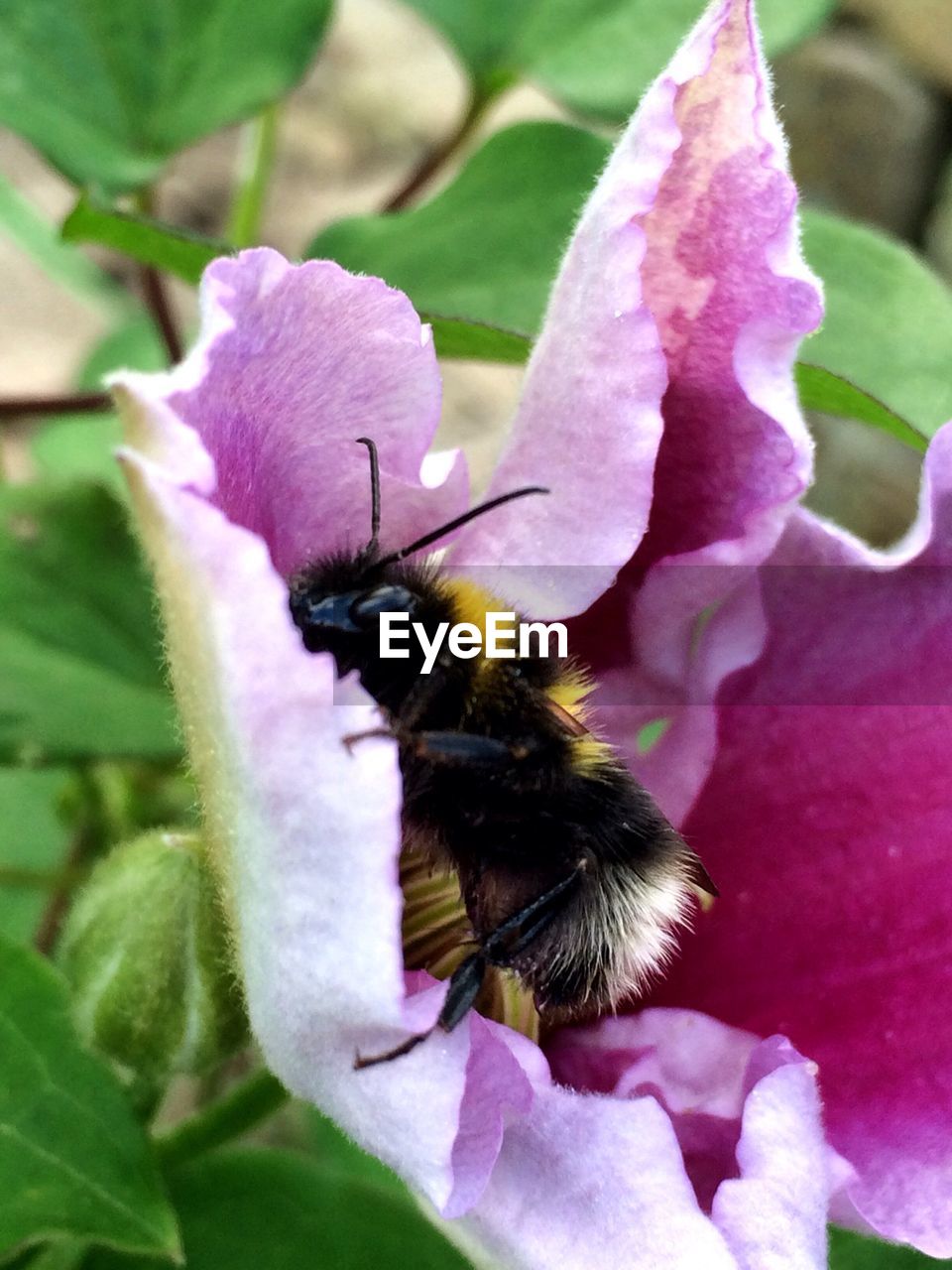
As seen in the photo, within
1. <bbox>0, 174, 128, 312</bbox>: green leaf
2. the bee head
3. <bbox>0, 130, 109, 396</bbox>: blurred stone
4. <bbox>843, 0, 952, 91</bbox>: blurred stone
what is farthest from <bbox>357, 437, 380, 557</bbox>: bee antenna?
<bbox>843, 0, 952, 91</bbox>: blurred stone

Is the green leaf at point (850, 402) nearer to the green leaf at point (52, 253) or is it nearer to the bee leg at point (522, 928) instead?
the bee leg at point (522, 928)

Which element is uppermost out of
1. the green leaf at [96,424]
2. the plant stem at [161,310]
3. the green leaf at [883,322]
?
the green leaf at [883,322]

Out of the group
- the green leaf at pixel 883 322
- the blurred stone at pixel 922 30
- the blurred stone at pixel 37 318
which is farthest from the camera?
the blurred stone at pixel 922 30

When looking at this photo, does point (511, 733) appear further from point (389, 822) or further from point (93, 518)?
point (93, 518)

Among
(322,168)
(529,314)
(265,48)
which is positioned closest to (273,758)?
(529,314)

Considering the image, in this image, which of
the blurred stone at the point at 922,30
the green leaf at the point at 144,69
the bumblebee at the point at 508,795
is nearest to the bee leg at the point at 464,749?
the bumblebee at the point at 508,795

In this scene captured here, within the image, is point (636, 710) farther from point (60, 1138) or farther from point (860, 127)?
point (860, 127)

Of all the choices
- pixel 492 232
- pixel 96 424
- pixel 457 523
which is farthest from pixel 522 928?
pixel 96 424

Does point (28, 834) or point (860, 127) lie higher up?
point (860, 127)
